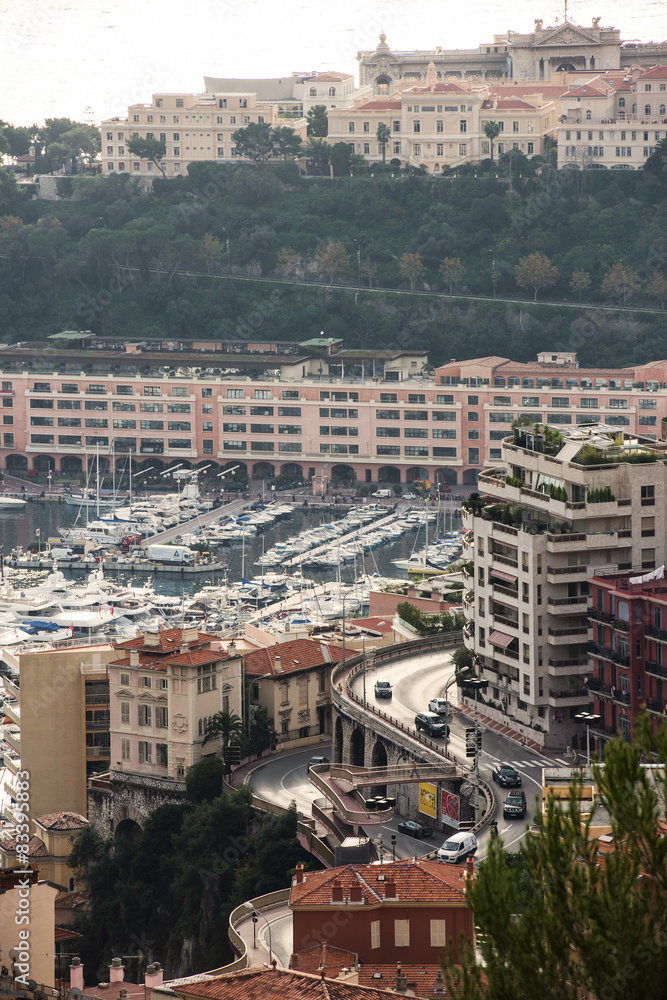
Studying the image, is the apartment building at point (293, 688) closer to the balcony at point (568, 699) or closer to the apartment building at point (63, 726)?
the apartment building at point (63, 726)

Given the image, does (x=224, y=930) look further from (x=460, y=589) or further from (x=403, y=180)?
(x=403, y=180)

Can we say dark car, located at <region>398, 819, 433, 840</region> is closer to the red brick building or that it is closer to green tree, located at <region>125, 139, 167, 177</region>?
the red brick building

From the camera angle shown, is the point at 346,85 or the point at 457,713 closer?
the point at 457,713

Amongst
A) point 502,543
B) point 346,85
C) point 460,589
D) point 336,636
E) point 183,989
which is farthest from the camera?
point 346,85

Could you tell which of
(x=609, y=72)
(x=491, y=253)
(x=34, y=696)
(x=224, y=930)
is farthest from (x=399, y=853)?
(x=609, y=72)

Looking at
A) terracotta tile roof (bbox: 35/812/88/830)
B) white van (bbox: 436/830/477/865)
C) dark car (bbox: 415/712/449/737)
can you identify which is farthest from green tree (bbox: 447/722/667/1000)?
terracotta tile roof (bbox: 35/812/88/830)
